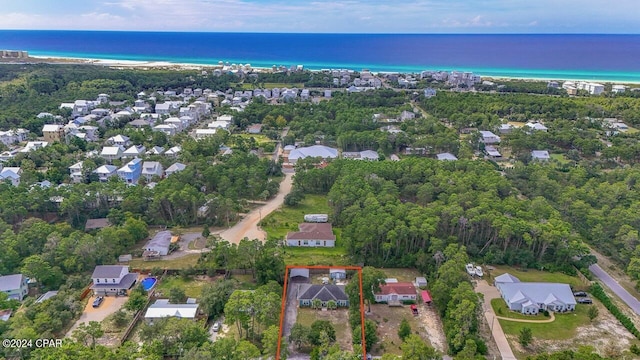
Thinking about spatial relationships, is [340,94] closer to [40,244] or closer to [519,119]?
[519,119]

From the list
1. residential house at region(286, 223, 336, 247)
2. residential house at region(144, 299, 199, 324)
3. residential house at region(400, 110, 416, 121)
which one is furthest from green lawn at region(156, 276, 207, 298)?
residential house at region(400, 110, 416, 121)

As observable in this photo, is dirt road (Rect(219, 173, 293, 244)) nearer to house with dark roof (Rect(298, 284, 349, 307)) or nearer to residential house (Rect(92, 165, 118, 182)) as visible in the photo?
house with dark roof (Rect(298, 284, 349, 307))

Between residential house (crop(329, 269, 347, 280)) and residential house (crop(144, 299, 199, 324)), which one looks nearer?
residential house (crop(144, 299, 199, 324))

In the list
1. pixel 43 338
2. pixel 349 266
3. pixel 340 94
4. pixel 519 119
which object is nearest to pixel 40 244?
pixel 43 338

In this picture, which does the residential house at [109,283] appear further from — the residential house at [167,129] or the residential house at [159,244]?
the residential house at [167,129]

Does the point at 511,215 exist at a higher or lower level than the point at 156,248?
higher
